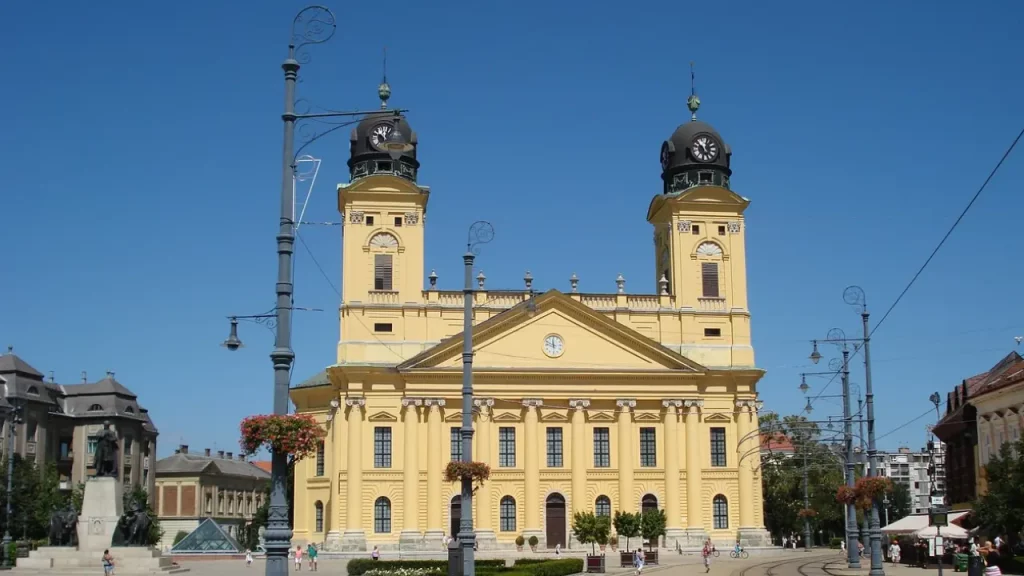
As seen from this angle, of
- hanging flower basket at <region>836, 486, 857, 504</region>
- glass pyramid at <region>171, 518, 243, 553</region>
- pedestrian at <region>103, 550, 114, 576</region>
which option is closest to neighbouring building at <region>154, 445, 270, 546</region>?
glass pyramid at <region>171, 518, 243, 553</region>

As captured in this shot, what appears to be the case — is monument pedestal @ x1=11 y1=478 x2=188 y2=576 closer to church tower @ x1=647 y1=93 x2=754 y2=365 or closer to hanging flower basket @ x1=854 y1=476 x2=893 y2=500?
hanging flower basket @ x1=854 y1=476 x2=893 y2=500

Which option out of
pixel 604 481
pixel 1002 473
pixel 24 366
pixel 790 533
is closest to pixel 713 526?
pixel 604 481

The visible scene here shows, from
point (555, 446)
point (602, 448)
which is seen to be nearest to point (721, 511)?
point (602, 448)

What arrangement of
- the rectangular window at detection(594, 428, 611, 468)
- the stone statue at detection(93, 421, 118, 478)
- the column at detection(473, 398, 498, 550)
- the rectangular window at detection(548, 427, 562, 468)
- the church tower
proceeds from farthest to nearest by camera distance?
the church tower, the rectangular window at detection(594, 428, 611, 468), the rectangular window at detection(548, 427, 562, 468), the column at detection(473, 398, 498, 550), the stone statue at detection(93, 421, 118, 478)

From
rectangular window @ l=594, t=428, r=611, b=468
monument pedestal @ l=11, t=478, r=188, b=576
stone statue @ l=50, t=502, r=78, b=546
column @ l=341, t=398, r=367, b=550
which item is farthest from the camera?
rectangular window @ l=594, t=428, r=611, b=468

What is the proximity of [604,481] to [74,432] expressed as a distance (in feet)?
151

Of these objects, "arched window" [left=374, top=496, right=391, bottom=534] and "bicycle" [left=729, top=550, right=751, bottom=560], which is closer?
"bicycle" [left=729, top=550, right=751, bottom=560]

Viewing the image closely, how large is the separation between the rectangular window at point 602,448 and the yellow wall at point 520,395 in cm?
35

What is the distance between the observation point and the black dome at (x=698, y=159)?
237ft

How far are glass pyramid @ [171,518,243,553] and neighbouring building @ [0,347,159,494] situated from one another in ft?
75.7

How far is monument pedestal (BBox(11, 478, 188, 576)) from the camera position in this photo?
40281mm

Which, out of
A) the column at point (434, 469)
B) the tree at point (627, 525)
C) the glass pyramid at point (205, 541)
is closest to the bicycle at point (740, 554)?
the tree at point (627, 525)

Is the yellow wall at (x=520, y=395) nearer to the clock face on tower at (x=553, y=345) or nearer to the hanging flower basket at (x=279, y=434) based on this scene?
the clock face on tower at (x=553, y=345)

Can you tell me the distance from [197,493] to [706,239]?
215 ft
